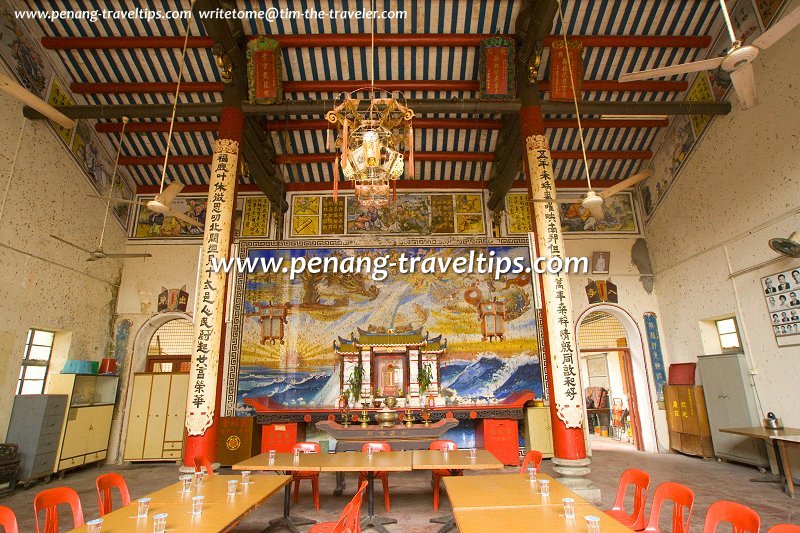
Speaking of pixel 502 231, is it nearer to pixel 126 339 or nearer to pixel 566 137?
pixel 566 137

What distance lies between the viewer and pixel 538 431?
816 centimetres

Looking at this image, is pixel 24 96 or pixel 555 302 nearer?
pixel 24 96

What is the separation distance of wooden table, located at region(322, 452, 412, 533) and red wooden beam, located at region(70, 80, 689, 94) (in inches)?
241

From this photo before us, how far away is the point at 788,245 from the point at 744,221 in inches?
51.2

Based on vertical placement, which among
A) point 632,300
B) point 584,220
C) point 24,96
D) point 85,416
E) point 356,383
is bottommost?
point 85,416

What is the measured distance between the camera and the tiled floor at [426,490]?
4650mm

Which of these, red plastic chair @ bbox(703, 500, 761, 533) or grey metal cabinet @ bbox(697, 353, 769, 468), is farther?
grey metal cabinet @ bbox(697, 353, 769, 468)


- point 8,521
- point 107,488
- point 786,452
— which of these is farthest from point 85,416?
point 786,452

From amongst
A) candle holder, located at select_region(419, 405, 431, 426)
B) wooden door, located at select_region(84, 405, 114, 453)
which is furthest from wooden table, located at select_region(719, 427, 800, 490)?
wooden door, located at select_region(84, 405, 114, 453)

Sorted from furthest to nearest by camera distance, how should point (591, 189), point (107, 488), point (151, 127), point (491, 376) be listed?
point (491, 376) < point (151, 127) < point (591, 189) < point (107, 488)

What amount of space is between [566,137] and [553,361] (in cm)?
580

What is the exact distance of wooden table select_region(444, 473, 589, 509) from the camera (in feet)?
9.39

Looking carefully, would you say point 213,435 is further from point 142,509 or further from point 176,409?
point 176,409

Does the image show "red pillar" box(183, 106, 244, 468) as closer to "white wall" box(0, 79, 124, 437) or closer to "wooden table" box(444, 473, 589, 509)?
"wooden table" box(444, 473, 589, 509)
